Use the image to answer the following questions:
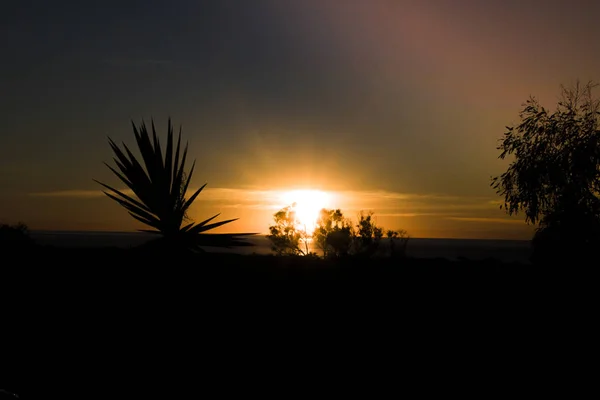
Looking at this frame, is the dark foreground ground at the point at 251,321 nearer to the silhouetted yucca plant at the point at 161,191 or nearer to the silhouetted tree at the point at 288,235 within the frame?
the silhouetted yucca plant at the point at 161,191

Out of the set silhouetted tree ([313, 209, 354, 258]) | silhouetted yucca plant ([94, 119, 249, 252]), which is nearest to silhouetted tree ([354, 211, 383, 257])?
silhouetted tree ([313, 209, 354, 258])

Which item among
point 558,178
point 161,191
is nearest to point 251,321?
point 161,191

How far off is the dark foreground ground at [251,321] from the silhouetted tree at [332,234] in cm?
3071

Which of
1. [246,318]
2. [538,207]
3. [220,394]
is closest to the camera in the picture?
[220,394]

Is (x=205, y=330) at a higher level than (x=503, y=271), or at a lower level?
lower

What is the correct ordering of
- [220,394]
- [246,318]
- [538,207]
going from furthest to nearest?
[538,207] < [246,318] < [220,394]

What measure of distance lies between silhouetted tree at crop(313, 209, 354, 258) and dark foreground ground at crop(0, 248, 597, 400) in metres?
30.7

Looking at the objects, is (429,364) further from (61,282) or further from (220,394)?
(61,282)

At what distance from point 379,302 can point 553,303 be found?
203 centimetres

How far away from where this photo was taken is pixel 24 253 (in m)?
6.98

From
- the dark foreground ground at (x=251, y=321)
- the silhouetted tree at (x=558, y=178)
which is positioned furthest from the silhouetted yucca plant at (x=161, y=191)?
the silhouetted tree at (x=558, y=178)

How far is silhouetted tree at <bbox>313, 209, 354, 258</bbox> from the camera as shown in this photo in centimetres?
3848

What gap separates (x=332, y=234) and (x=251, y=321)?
32.7 meters

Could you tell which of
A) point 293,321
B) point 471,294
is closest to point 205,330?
point 293,321
